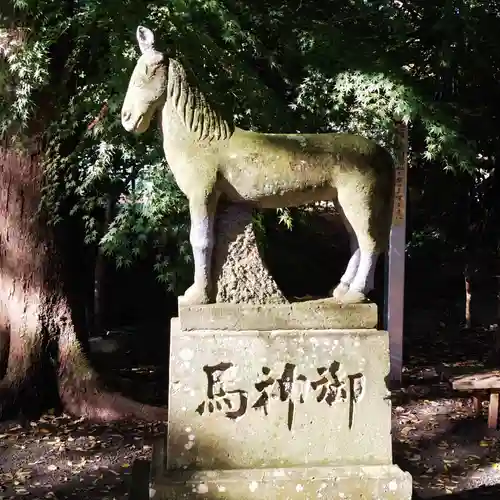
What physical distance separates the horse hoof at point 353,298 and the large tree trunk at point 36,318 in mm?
2624

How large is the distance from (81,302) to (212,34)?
2.21 metres

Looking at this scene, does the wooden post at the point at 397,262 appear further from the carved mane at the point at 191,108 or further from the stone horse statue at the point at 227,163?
the carved mane at the point at 191,108

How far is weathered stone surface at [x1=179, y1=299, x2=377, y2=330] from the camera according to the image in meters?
2.54

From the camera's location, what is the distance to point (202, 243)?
2529mm

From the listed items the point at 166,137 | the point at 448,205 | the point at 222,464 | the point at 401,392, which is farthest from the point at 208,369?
the point at 448,205

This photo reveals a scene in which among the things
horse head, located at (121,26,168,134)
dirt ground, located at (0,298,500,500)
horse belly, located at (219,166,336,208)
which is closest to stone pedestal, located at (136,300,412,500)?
horse belly, located at (219,166,336,208)

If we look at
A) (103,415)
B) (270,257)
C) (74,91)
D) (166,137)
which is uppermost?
(74,91)

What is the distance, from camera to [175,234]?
4.40m

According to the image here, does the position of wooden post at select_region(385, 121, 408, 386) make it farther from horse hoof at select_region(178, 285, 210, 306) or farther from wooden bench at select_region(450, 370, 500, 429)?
horse hoof at select_region(178, 285, 210, 306)

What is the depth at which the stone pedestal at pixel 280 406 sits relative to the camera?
2527mm

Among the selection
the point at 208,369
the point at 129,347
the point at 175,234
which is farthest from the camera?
the point at 129,347

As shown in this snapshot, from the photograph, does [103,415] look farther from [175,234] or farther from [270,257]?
[270,257]

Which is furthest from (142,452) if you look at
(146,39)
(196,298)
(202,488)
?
(146,39)

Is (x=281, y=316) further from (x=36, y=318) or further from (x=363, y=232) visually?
(x=36, y=318)
